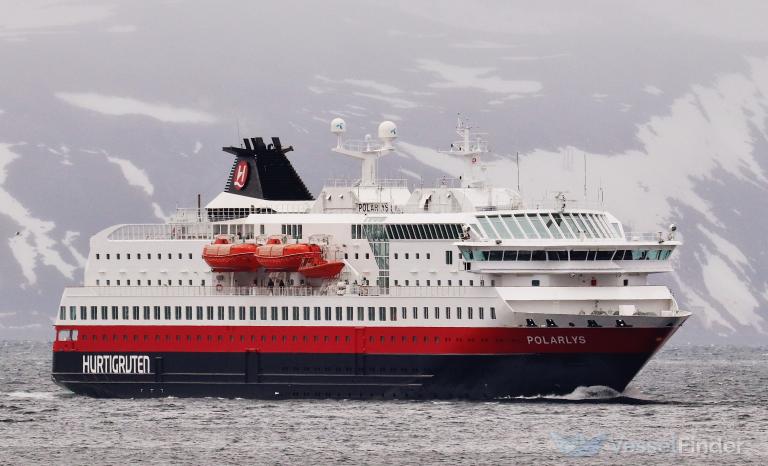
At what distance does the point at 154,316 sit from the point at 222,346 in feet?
9.15

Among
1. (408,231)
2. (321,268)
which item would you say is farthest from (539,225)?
(321,268)

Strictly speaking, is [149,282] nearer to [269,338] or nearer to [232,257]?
[232,257]

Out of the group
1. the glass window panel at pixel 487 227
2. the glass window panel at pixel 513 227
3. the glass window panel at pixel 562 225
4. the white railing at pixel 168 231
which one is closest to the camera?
the glass window panel at pixel 562 225

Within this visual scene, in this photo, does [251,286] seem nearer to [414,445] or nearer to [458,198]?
[458,198]

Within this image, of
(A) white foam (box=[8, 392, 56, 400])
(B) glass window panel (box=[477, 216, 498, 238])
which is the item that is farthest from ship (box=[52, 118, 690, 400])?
(A) white foam (box=[8, 392, 56, 400])

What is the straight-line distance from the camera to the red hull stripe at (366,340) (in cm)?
7400

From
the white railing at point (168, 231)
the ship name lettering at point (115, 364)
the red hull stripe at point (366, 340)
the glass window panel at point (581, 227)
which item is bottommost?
the ship name lettering at point (115, 364)

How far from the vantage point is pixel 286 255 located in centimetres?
7700

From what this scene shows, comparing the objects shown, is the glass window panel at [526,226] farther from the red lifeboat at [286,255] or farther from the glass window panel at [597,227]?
the red lifeboat at [286,255]

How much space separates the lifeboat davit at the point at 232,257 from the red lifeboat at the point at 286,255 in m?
0.50

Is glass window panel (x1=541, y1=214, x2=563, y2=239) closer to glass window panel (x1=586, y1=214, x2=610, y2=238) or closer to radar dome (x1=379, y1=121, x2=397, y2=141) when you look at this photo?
glass window panel (x1=586, y1=214, x2=610, y2=238)

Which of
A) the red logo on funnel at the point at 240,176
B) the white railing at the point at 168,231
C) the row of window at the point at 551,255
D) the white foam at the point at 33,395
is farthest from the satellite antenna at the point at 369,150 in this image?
the white foam at the point at 33,395

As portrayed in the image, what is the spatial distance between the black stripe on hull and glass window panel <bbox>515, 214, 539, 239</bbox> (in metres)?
3.90

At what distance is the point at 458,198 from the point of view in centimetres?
7744
